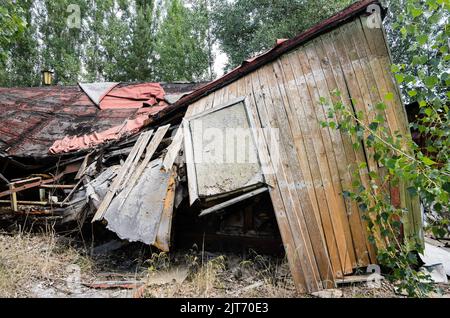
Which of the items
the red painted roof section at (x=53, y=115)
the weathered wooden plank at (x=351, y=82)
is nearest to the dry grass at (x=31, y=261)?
the red painted roof section at (x=53, y=115)

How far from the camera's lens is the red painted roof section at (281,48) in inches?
175

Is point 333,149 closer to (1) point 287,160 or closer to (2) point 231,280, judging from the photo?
(1) point 287,160

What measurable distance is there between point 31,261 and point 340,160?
4686 mm

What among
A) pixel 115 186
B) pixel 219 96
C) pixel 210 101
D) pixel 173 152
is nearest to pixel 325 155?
pixel 219 96

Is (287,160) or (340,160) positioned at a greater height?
(287,160)

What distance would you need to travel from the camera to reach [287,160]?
4270mm

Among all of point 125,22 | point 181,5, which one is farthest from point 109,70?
point 181,5

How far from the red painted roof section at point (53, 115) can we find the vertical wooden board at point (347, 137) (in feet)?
14.3

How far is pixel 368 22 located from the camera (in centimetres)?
443

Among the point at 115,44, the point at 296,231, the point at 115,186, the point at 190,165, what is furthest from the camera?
the point at 115,44

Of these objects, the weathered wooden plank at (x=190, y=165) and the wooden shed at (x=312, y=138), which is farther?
the weathered wooden plank at (x=190, y=165)

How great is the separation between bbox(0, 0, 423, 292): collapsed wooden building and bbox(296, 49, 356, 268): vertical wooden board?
1 centimetres

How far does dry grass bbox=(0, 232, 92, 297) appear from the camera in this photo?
3.95 m

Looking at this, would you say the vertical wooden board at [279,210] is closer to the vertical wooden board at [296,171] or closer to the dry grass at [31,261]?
the vertical wooden board at [296,171]
